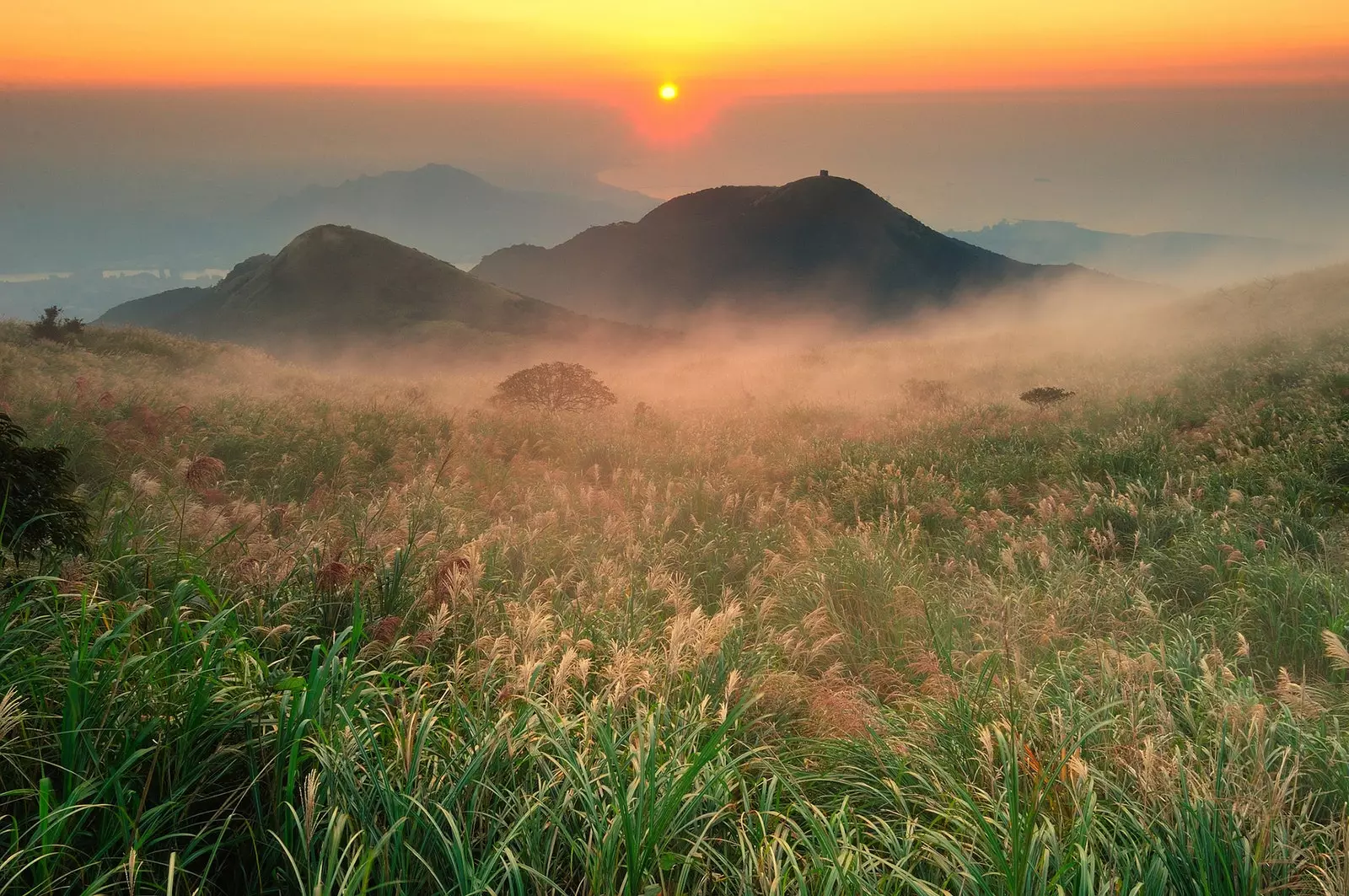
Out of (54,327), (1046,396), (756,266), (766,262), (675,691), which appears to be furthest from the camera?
→ (766,262)

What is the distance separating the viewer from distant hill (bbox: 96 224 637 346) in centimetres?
7656

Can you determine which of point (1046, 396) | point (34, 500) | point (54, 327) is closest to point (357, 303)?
point (54, 327)

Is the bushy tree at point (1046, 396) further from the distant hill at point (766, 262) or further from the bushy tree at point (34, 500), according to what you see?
the distant hill at point (766, 262)

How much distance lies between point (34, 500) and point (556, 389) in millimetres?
14545

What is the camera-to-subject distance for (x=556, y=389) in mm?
18344

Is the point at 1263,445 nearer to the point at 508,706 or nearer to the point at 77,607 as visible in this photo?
the point at 508,706

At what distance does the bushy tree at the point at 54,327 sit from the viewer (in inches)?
930

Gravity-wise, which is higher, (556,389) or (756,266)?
(756,266)

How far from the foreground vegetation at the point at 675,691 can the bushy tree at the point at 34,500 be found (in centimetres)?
23

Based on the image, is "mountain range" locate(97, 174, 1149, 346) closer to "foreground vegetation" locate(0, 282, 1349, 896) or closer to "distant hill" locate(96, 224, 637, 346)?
"distant hill" locate(96, 224, 637, 346)

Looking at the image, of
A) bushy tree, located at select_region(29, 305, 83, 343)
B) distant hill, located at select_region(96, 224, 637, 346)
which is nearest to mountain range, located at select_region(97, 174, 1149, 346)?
distant hill, located at select_region(96, 224, 637, 346)

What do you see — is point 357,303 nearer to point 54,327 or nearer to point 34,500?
point 54,327

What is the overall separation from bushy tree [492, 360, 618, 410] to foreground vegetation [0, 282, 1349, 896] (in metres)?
9.05

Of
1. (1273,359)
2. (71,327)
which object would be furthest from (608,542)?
(71,327)
